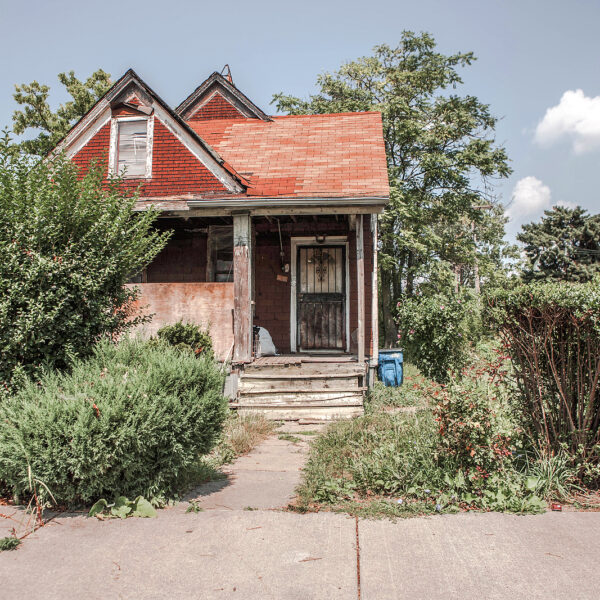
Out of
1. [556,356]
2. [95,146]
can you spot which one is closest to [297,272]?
[95,146]

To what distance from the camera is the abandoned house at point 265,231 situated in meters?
9.10

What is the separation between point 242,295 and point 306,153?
414 centimetres

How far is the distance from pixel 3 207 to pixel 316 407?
5269mm

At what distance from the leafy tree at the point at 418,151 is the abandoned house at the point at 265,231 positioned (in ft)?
21.0

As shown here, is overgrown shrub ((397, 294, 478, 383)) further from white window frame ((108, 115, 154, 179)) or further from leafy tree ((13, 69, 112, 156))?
leafy tree ((13, 69, 112, 156))

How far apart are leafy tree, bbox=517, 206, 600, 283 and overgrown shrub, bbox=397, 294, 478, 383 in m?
21.1

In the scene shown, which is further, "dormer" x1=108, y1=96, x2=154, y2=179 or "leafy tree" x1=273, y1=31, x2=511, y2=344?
"leafy tree" x1=273, y1=31, x2=511, y2=344

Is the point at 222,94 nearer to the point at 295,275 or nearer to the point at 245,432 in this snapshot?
the point at 295,275

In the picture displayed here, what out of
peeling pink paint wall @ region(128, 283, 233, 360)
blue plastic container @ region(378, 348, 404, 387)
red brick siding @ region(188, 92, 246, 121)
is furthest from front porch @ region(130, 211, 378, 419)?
red brick siding @ region(188, 92, 246, 121)

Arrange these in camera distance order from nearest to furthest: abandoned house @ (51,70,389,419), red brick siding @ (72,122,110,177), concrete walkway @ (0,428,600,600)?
concrete walkway @ (0,428,600,600) → abandoned house @ (51,70,389,419) → red brick siding @ (72,122,110,177)

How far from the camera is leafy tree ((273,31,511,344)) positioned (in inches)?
749

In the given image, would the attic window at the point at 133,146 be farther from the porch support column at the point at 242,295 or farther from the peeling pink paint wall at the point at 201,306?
the porch support column at the point at 242,295

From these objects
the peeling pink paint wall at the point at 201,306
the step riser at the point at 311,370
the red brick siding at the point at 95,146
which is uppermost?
the red brick siding at the point at 95,146

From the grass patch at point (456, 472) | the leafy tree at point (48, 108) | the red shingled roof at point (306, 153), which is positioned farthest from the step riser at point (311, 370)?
the leafy tree at point (48, 108)
